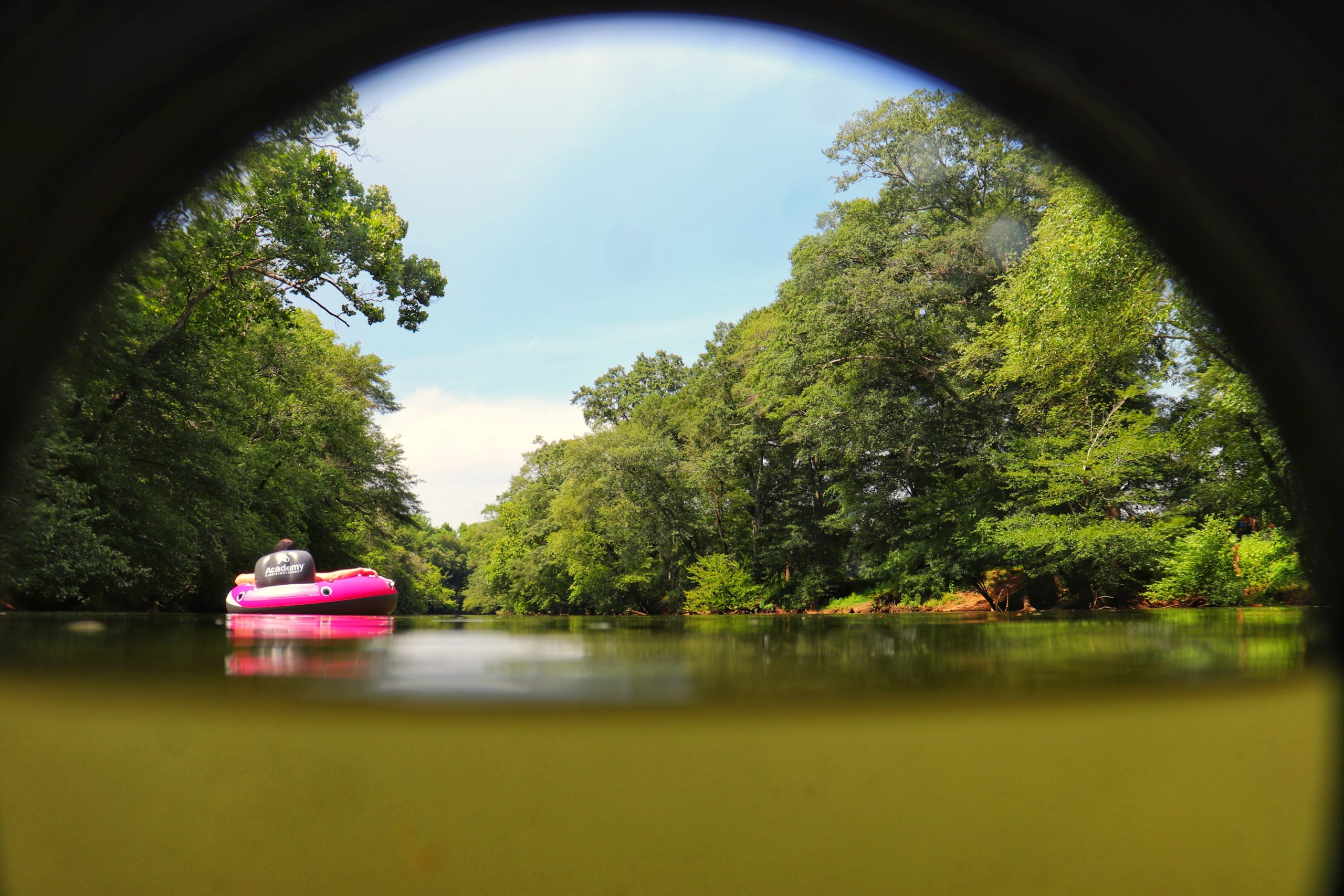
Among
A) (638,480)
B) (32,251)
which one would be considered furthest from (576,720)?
(638,480)

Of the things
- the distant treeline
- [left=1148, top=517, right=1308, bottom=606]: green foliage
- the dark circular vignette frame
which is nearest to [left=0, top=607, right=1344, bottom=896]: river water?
the dark circular vignette frame

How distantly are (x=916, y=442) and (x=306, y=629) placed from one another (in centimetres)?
1343

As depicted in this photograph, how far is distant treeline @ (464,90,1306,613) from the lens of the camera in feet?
31.5

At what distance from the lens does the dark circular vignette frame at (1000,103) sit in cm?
78

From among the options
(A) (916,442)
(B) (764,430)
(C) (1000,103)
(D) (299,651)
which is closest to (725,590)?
(B) (764,430)

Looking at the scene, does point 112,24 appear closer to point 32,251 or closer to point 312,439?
point 32,251

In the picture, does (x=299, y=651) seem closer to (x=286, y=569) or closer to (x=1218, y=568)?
(x=286, y=569)

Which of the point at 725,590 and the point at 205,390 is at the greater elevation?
the point at 205,390

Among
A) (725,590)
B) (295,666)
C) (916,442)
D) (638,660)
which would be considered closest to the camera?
(295,666)

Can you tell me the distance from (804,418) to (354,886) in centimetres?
1638

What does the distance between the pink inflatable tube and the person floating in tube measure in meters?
1.09

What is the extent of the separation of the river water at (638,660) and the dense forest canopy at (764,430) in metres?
0.41

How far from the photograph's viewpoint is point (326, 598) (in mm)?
8477

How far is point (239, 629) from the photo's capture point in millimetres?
3840
